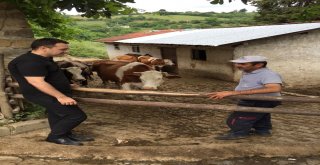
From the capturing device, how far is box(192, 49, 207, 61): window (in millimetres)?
19675

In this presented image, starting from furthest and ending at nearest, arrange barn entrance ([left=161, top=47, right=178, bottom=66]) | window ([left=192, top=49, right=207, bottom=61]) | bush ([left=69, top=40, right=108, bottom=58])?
bush ([left=69, top=40, right=108, bottom=58]) → barn entrance ([left=161, top=47, right=178, bottom=66]) → window ([left=192, top=49, right=207, bottom=61])

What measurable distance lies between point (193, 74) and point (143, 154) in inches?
606

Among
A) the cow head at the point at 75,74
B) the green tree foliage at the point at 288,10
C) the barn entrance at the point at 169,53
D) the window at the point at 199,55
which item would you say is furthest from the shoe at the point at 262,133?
the green tree foliage at the point at 288,10

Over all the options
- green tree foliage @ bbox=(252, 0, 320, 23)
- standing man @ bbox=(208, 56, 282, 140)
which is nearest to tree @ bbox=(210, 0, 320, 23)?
green tree foliage @ bbox=(252, 0, 320, 23)

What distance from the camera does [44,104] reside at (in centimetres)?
554

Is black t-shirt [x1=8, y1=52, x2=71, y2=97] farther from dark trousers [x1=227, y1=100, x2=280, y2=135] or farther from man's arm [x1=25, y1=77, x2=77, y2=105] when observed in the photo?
dark trousers [x1=227, y1=100, x2=280, y2=135]

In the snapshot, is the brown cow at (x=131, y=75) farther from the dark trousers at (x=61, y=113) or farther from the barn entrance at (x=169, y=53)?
the barn entrance at (x=169, y=53)

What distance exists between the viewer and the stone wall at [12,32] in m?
7.36

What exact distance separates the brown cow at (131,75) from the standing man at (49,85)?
6.84 meters

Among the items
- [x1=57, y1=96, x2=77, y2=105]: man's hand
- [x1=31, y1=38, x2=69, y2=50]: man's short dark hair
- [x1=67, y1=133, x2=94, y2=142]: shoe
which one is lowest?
[x1=67, y1=133, x2=94, y2=142]: shoe

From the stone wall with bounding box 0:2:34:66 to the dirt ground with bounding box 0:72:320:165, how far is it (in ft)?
6.06

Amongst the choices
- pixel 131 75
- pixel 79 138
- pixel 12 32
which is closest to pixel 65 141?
pixel 79 138

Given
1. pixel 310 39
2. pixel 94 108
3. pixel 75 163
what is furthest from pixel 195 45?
pixel 75 163

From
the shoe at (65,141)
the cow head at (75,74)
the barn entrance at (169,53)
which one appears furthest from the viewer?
the barn entrance at (169,53)
